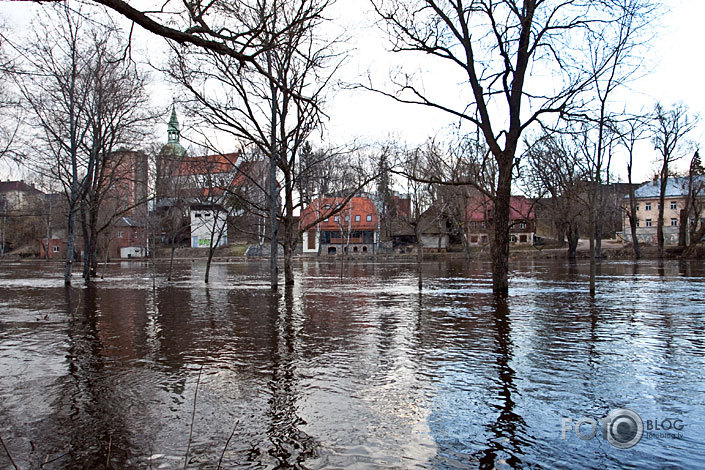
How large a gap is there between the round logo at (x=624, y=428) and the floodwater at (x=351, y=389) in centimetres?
10

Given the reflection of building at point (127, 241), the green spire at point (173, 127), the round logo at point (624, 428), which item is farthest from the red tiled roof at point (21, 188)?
the round logo at point (624, 428)

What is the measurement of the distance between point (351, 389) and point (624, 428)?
313 centimetres

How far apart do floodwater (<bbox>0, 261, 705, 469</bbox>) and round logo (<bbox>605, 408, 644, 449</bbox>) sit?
10 centimetres

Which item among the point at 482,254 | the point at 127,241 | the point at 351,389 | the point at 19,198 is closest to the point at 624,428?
the point at 351,389

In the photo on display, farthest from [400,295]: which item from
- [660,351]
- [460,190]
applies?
[460,190]

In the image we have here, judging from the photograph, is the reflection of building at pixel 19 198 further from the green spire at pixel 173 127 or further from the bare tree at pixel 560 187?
the bare tree at pixel 560 187

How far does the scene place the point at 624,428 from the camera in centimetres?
543

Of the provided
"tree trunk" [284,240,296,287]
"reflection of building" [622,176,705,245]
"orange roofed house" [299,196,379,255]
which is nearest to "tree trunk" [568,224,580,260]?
"orange roofed house" [299,196,379,255]

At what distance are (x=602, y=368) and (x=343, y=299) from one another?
38.4 ft

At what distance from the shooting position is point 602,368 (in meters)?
7.81

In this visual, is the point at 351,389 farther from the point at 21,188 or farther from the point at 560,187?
the point at 21,188

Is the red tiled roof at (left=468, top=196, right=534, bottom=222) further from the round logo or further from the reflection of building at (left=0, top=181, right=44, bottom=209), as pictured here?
the reflection of building at (left=0, top=181, right=44, bottom=209)

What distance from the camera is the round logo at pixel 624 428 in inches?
200

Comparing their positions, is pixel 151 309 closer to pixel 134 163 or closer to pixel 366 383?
pixel 366 383
